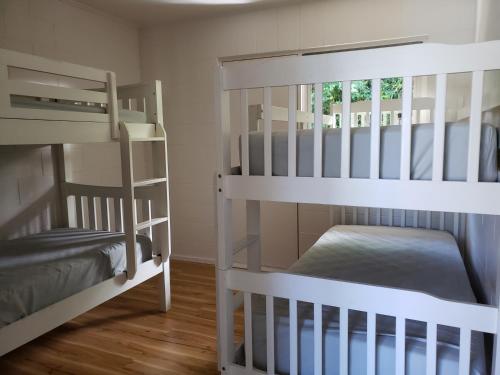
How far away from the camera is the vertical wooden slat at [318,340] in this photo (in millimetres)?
1412

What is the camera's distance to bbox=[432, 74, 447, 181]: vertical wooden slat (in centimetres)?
121

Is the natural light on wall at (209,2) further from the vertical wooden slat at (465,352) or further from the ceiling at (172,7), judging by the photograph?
the vertical wooden slat at (465,352)

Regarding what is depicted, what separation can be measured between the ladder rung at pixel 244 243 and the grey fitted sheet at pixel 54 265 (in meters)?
0.87

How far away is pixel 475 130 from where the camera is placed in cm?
120

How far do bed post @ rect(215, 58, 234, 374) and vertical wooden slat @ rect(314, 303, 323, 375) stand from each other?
40 cm

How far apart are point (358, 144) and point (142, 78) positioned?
306cm

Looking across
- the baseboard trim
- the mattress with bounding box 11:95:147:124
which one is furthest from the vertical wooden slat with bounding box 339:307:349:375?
the baseboard trim

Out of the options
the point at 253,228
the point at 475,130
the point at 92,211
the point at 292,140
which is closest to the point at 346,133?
the point at 292,140

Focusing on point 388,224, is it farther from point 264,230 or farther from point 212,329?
point 212,329

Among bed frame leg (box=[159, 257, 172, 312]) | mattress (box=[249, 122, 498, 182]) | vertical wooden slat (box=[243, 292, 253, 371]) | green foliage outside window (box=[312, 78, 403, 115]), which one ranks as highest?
green foliage outside window (box=[312, 78, 403, 115])

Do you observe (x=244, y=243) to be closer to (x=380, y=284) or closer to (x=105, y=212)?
(x=380, y=284)

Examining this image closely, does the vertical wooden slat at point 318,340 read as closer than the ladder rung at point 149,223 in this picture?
Yes

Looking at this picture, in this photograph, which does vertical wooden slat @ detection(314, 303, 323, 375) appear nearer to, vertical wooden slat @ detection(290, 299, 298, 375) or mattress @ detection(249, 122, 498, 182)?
vertical wooden slat @ detection(290, 299, 298, 375)

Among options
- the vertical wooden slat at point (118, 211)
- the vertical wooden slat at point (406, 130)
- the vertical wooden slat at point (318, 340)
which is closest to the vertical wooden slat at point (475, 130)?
the vertical wooden slat at point (406, 130)
